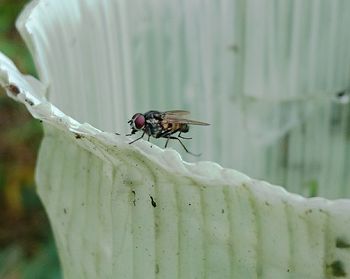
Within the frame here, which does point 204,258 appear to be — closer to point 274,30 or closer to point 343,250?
point 343,250

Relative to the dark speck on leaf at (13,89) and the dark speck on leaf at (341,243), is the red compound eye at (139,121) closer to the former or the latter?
the dark speck on leaf at (13,89)

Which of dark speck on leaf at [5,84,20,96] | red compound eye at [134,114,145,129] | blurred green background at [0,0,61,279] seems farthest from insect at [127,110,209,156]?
blurred green background at [0,0,61,279]

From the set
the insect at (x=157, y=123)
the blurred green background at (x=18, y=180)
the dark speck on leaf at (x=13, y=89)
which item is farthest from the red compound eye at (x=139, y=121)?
the blurred green background at (x=18, y=180)

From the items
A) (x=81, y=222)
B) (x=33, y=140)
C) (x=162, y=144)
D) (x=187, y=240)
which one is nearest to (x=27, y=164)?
(x=33, y=140)

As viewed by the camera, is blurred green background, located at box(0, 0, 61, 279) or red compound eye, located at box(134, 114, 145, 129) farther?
blurred green background, located at box(0, 0, 61, 279)

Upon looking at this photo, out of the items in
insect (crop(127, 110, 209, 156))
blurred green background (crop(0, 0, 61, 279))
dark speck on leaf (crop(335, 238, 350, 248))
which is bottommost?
blurred green background (crop(0, 0, 61, 279))

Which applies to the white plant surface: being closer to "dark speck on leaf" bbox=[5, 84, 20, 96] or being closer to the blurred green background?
"dark speck on leaf" bbox=[5, 84, 20, 96]

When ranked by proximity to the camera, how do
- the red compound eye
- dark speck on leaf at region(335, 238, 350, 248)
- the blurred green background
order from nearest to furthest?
1. dark speck on leaf at region(335, 238, 350, 248)
2. the red compound eye
3. the blurred green background

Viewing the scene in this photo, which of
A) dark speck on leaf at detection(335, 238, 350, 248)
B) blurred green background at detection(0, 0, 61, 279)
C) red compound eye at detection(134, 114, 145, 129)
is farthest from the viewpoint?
blurred green background at detection(0, 0, 61, 279)
